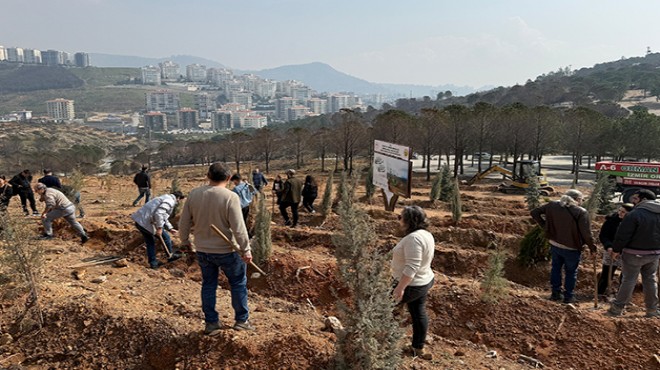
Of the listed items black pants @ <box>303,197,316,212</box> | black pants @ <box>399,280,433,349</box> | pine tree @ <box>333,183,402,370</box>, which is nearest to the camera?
pine tree @ <box>333,183,402,370</box>

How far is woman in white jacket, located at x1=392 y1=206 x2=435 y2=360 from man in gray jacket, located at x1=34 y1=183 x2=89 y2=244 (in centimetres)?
701

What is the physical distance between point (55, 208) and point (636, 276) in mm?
9764

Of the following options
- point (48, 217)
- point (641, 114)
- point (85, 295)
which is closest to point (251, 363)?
point (85, 295)

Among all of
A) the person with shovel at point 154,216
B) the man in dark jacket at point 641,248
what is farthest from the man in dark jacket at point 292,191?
the man in dark jacket at point 641,248

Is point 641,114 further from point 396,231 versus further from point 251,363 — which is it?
point 251,363

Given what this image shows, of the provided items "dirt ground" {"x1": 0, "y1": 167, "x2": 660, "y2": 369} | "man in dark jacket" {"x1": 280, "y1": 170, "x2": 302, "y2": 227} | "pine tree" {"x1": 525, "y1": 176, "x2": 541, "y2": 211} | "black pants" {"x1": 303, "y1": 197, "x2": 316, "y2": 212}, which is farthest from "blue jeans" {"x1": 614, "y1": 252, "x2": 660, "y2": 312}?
"pine tree" {"x1": 525, "y1": 176, "x2": 541, "y2": 211}

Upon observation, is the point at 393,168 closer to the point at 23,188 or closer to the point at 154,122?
the point at 23,188

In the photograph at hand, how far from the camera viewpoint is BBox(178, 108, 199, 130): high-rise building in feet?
576

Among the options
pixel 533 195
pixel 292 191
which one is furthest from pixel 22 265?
pixel 533 195

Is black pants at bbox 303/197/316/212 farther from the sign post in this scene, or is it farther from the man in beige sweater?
the man in beige sweater

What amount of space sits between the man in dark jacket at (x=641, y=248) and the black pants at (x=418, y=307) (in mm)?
3158

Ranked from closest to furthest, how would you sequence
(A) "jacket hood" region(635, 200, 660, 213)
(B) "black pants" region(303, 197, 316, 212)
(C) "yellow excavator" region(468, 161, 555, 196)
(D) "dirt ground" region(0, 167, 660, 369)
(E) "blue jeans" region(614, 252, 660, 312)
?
1. (D) "dirt ground" region(0, 167, 660, 369)
2. (A) "jacket hood" region(635, 200, 660, 213)
3. (E) "blue jeans" region(614, 252, 660, 312)
4. (B) "black pants" region(303, 197, 316, 212)
5. (C) "yellow excavator" region(468, 161, 555, 196)

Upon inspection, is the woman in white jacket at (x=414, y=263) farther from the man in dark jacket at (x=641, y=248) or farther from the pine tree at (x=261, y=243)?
the pine tree at (x=261, y=243)

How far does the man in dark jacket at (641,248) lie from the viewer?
5.46 metres
